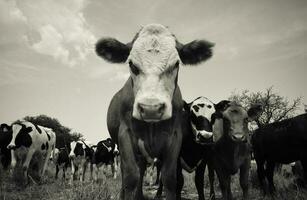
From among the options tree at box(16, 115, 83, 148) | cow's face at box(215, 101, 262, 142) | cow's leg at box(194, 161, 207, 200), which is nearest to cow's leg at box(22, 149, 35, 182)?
cow's leg at box(194, 161, 207, 200)

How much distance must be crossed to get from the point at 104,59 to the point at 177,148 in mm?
1693

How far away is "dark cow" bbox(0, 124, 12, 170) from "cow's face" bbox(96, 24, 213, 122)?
8804mm

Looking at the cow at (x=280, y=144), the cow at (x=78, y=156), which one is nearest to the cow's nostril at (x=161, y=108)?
the cow at (x=280, y=144)

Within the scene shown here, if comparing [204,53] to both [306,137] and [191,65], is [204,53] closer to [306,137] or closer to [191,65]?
[191,65]

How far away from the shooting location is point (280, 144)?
780 cm

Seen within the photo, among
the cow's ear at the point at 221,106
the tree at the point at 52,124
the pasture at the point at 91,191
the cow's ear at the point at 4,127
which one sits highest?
the tree at the point at 52,124

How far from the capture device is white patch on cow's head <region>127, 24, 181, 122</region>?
3.01 metres

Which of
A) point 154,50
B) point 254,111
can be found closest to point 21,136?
point 254,111

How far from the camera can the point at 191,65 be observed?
4.45 metres

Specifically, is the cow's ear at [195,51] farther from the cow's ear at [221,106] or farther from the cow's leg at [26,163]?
the cow's leg at [26,163]

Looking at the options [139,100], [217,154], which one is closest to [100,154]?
[217,154]

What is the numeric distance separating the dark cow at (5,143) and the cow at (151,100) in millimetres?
8825

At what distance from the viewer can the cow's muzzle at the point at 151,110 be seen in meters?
2.95

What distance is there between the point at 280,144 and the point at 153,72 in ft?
19.1
